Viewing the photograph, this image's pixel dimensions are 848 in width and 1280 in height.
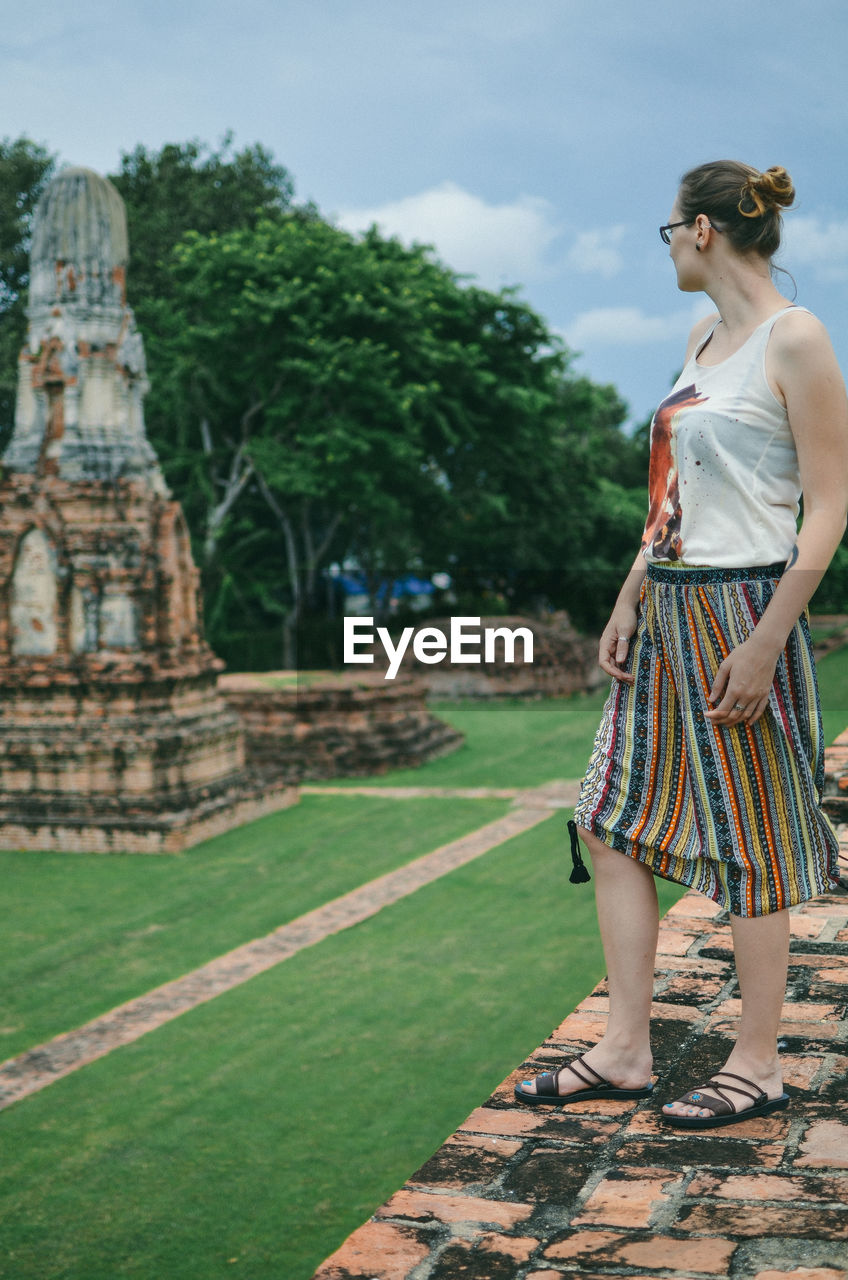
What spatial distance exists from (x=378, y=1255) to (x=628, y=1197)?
426 millimetres

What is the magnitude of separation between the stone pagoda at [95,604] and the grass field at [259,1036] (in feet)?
2.09

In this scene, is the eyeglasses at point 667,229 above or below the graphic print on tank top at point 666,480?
above

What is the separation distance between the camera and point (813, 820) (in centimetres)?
231

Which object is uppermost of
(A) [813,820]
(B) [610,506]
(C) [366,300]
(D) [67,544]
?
(C) [366,300]

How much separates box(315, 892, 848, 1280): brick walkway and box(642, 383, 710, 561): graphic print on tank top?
41.1 inches

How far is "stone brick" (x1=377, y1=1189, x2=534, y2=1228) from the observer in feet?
6.58

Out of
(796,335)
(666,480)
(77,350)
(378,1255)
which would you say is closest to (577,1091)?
(378,1255)

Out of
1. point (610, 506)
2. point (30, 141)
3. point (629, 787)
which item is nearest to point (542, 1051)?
point (629, 787)

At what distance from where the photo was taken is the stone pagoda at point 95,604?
34.6ft

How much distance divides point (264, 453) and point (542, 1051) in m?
18.6

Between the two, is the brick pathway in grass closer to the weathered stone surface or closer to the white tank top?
the weathered stone surface

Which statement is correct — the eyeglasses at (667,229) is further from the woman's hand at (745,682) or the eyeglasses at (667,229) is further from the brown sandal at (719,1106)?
the brown sandal at (719,1106)

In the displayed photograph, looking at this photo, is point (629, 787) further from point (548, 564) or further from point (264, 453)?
point (548, 564)

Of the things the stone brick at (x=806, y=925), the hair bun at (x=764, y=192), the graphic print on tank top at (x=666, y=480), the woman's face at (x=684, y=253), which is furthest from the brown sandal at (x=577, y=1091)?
the hair bun at (x=764, y=192)
